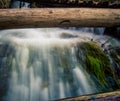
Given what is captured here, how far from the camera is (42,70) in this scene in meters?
4.31

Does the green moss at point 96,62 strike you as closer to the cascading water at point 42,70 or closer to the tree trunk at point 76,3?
the cascading water at point 42,70

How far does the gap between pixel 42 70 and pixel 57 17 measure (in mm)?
1044

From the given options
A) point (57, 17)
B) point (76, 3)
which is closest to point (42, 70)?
point (57, 17)

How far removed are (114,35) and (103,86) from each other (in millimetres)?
2022

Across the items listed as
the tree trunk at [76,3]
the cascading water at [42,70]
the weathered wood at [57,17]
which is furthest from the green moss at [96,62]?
the tree trunk at [76,3]

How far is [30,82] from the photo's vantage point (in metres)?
4.13

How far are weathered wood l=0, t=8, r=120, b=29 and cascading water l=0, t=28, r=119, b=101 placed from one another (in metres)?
0.52

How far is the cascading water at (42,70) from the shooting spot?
398cm

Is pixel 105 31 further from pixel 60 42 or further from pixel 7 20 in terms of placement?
pixel 7 20

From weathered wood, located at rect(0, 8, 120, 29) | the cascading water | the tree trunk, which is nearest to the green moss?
the cascading water

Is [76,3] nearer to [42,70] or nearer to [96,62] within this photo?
[96,62]

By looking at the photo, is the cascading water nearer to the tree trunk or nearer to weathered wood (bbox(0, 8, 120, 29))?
weathered wood (bbox(0, 8, 120, 29))

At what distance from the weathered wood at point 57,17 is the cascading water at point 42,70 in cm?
52

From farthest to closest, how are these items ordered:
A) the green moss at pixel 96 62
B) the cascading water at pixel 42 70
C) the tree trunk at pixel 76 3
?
1. the tree trunk at pixel 76 3
2. the green moss at pixel 96 62
3. the cascading water at pixel 42 70
